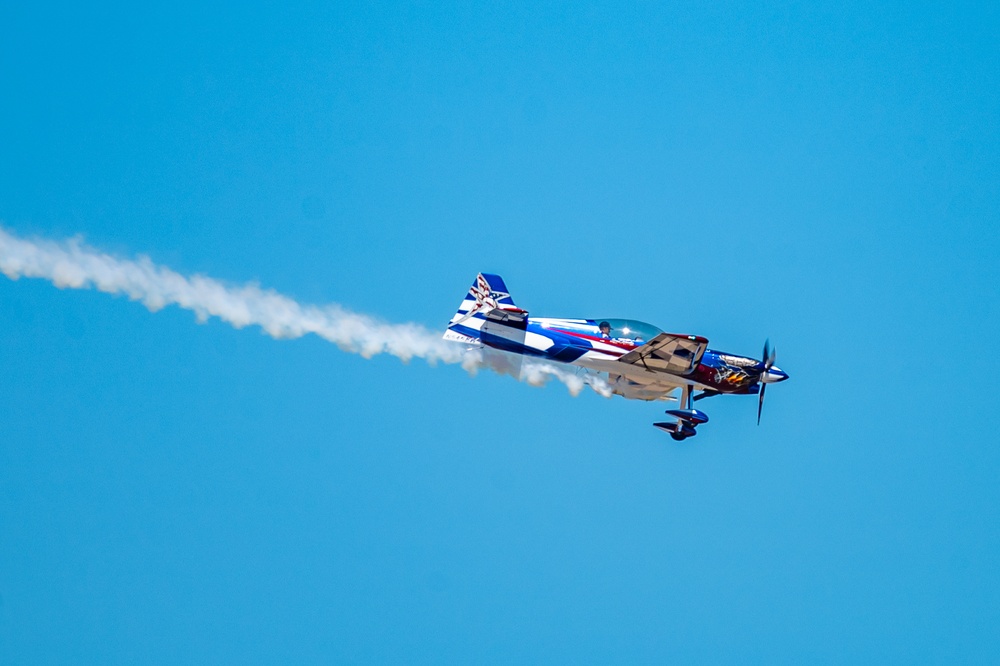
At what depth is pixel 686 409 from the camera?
27.0 metres

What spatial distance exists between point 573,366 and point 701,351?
291 centimetres

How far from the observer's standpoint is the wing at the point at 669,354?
25.5 metres

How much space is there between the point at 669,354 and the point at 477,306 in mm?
4427

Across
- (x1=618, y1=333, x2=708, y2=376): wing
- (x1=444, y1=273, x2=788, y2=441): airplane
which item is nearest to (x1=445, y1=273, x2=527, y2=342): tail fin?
(x1=444, y1=273, x2=788, y2=441): airplane

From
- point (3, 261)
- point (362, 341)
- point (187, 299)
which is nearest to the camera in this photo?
point (3, 261)

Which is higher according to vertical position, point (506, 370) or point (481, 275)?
point (481, 275)

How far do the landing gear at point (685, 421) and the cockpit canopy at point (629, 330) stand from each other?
73.2 inches

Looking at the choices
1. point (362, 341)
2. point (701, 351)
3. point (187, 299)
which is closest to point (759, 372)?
point (701, 351)

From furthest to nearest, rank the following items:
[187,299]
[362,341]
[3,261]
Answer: [362,341]
[187,299]
[3,261]

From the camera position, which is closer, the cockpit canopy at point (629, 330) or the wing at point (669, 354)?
the wing at point (669, 354)

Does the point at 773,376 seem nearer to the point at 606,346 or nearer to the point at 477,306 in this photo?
the point at 606,346

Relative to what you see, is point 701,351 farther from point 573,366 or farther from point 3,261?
point 3,261

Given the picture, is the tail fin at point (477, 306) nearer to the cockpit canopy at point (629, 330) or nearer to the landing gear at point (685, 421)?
the cockpit canopy at point (629, 330)

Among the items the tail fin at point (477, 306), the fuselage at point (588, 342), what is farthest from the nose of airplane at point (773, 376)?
the tail fin at point (477, 306)
